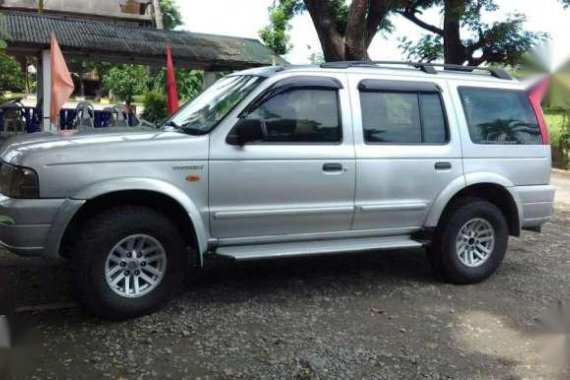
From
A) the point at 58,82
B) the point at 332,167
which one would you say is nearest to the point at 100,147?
the point at 332,167

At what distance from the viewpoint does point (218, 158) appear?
4414mm

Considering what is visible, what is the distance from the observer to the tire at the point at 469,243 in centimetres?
527

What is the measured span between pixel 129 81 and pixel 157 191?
2530cm

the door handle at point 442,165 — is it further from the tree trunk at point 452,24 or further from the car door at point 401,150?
the tree trunk at point 452,24

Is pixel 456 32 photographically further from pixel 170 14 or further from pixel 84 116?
pixel 170 14

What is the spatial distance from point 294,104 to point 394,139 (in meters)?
0.92

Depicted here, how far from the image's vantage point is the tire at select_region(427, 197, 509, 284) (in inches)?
207

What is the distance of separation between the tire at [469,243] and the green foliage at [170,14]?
34.6 m

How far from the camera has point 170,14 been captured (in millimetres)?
38625

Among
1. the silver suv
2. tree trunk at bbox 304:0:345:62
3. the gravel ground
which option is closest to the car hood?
the silver suv

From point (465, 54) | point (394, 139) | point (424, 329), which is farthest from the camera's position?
point (465, 54)

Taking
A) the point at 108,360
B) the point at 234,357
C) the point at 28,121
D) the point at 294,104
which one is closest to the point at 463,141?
the point at 294,104

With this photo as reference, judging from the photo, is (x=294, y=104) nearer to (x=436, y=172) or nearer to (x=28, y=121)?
(x=436, y=172)

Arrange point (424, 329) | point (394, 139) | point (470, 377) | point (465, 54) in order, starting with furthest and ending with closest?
point (465, 54)
point (394, 139)
point (424, 329)
point (470, 377)
